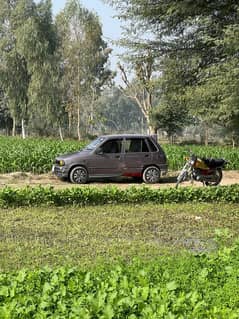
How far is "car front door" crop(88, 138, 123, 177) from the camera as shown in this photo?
17.3 metres

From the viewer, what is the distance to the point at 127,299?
11.1 feet

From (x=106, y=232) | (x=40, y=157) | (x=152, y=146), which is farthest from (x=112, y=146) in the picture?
(x=106, y=232)

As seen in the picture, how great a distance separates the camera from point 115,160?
Answer: 17438mm

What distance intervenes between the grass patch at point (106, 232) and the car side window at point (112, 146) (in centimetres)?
527

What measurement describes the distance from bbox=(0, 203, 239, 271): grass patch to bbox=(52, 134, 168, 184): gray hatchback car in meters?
5.10

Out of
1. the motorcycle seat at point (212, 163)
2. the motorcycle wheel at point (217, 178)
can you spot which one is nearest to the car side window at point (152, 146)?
the motorcycle seat at point (212, 163)

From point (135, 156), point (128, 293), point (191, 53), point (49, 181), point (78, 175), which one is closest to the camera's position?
point (128, 293)

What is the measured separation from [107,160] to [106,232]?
8.14 meters

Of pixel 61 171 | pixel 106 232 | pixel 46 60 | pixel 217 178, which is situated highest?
pixel 46 60

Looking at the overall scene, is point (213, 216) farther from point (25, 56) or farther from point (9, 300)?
point (25, 56)

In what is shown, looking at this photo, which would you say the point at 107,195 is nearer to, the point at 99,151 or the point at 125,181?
the point at 99,151

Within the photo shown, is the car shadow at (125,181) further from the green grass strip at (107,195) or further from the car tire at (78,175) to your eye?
the green grass strip at (107,195)

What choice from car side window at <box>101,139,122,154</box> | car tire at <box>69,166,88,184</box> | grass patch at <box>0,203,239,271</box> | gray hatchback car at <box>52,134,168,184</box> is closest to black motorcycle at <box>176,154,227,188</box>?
gray hatchback car at <box>52,134,168,184</box>

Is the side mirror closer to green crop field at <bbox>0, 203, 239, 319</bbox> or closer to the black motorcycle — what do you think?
the black motorcycle
